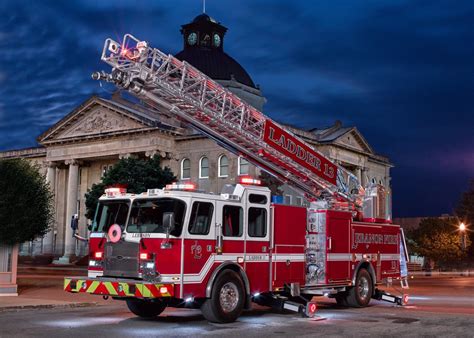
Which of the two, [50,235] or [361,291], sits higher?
[50,235]

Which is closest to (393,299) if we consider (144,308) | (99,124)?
(144,308)

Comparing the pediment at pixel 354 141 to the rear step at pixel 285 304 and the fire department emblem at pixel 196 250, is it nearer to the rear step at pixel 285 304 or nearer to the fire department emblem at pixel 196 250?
the rear step at pixel 285 304

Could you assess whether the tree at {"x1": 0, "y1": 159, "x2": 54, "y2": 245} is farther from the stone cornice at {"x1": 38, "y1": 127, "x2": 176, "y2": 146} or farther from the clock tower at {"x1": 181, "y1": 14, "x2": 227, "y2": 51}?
the clock tower at {"x1": 181, "y1": 14, "x2": 227, "y2": 51}

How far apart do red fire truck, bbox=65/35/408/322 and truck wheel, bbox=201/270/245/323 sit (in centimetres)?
2

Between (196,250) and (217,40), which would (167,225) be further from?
(217,40)

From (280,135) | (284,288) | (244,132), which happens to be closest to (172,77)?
(244,132)

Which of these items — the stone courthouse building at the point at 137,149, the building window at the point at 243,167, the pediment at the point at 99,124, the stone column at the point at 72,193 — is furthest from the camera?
the stone column at the point at 72,193

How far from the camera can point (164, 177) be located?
4681 cm

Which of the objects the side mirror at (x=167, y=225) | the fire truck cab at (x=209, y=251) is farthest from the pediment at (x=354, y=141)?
the side mirror at (x=167, y=225)

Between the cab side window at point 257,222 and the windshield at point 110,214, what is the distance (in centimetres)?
273

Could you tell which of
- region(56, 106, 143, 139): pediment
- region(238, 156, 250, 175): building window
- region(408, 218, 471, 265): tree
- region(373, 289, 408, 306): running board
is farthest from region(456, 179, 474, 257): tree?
region(373, 289, 408, 306): running board

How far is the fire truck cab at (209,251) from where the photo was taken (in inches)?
514

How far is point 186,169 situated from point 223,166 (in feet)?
15.1

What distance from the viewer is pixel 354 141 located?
6981cm
